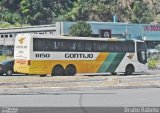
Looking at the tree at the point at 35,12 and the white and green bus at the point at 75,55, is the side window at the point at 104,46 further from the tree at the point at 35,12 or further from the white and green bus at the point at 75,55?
the tree at the point at 35,12

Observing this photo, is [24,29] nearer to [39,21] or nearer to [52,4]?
[39,21]

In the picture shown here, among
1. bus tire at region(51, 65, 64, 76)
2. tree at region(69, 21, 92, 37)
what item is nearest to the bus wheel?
bus tire at region(51, 65, 64, 76)

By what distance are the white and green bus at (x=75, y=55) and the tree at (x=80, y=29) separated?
43.7 metres

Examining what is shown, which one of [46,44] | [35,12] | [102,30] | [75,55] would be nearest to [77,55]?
[75,55]

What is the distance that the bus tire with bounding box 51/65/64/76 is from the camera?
37.4 metres

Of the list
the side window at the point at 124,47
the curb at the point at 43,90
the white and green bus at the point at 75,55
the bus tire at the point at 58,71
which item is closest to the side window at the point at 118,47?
the white and green bus at the point at 75,55

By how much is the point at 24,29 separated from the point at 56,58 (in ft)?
199

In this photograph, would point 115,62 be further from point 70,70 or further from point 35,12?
point 35,12

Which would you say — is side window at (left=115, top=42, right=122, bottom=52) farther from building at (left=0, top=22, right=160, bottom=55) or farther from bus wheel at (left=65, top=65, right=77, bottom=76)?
building at (left=0, top=22, right=160, bottom=55)

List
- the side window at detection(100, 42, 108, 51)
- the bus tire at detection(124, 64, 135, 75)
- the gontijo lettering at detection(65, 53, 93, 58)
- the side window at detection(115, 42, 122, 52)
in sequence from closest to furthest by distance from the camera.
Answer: the gontijo lettering at detection(65, 53, 93, 58) → the side window at detection(100, 42, 108, 51) → the side window at detection(115, 42, 122, 52) → the bus tire at detection(124, 64, 135, 75)

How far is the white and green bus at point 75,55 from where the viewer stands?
36.7 metres

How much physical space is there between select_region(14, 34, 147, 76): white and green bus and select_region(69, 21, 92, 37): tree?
43.7 meters

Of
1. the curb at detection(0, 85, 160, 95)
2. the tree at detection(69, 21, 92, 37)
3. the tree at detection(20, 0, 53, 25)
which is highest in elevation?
the tree at detection(20, 0, 53, 25)

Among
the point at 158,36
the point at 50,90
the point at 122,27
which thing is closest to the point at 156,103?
the point at 50,90
